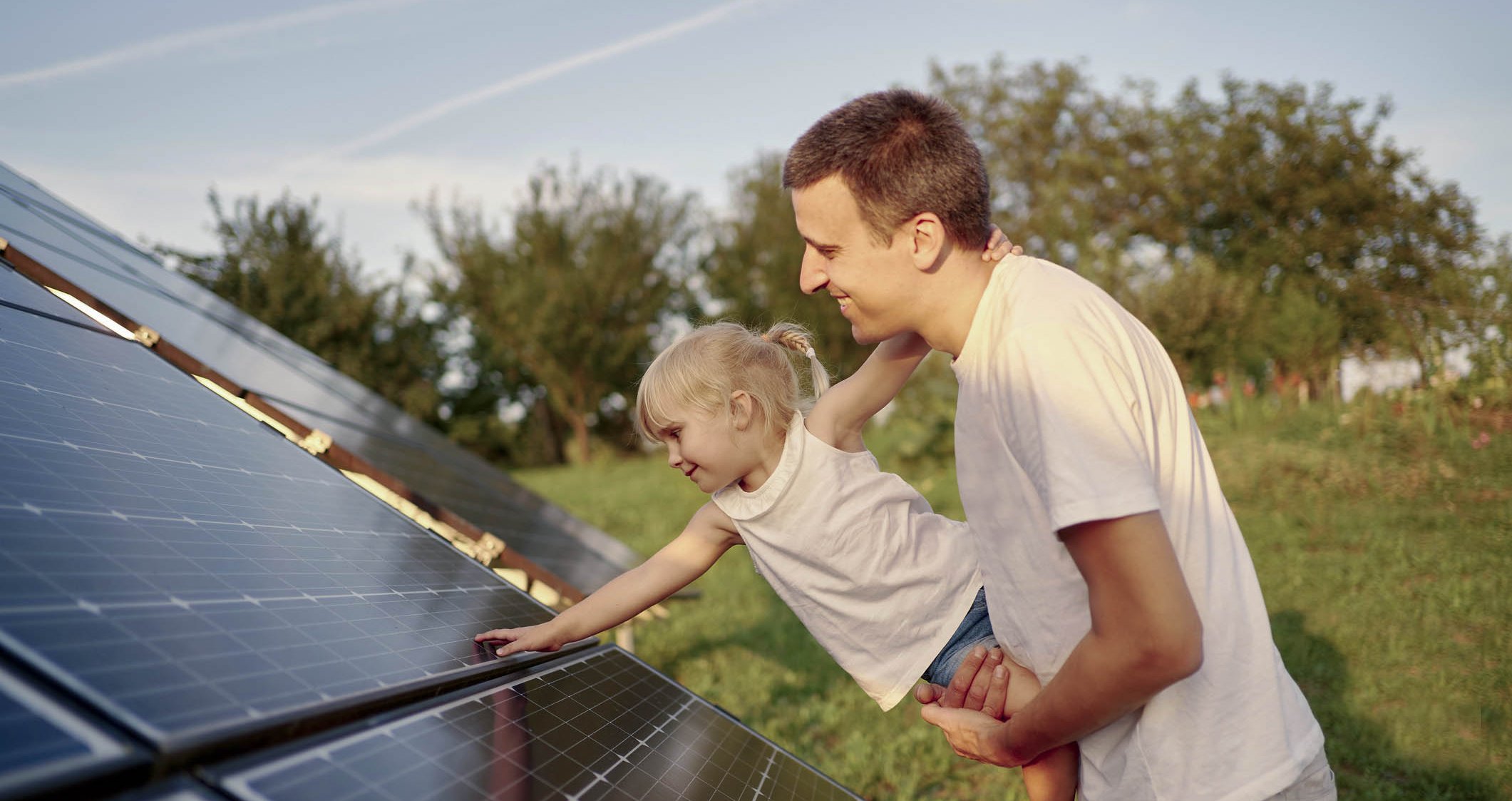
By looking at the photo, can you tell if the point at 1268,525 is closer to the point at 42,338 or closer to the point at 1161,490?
the point at 1161,490

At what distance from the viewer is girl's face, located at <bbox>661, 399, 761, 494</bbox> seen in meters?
2.75

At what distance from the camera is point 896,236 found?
1830 mm

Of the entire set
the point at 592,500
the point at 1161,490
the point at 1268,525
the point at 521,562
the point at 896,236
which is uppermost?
the point at 896,236

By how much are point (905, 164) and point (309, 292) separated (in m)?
30.1

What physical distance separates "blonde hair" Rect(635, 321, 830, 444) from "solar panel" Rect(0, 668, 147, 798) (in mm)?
1923

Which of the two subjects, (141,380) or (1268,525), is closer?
(141,380)

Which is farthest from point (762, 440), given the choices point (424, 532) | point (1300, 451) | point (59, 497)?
point (1300, 451)

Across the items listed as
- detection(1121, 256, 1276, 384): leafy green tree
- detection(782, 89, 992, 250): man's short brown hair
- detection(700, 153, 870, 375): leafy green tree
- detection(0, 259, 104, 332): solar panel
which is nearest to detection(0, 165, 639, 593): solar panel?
detection(0, 259, 104, 332): solar panel

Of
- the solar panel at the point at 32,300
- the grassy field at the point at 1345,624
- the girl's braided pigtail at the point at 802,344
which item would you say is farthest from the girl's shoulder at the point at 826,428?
the grassy field at the point at 1345,624

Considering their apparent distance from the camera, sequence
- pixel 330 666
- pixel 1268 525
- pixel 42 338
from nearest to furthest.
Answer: pixel 330 666 < pixel 42 338 < pixel 1268 525

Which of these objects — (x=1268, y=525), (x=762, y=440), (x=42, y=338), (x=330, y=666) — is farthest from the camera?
(x=1268, y=525)

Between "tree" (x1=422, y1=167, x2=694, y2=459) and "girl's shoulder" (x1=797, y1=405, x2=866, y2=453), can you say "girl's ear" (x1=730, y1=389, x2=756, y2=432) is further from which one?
"tree" (x1=422, y1=167, x2=694, y2=459)

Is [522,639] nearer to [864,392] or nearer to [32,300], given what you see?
[864,392]

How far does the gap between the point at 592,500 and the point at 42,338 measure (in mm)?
13828
